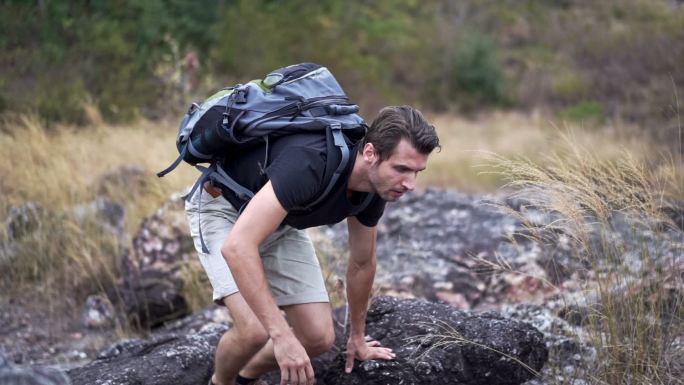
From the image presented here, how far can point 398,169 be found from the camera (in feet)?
11.3

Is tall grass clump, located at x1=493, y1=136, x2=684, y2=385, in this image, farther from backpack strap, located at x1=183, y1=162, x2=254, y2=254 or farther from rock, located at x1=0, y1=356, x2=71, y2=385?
rock, located at x1=0, y1=356, x2=71, y2=385

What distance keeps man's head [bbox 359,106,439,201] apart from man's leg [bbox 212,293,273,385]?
0.81 metres

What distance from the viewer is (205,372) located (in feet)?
14.3

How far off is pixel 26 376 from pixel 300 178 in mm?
1150

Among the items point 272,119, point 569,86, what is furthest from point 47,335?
point 569,86

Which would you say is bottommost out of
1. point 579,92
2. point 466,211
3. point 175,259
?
point 579,92

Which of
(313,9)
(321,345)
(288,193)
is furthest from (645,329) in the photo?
(313,9)

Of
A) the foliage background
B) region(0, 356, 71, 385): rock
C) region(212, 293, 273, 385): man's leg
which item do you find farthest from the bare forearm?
the foliage background

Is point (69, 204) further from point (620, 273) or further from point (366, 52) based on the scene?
point (366, 52)

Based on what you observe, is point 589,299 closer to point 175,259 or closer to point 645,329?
point 645,329

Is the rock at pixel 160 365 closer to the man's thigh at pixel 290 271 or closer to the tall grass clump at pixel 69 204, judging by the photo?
the man's thigh at pixel 290 271

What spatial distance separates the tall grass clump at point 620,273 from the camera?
382 cm

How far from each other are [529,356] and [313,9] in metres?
17.9

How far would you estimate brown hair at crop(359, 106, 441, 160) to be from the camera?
341 centimetres
